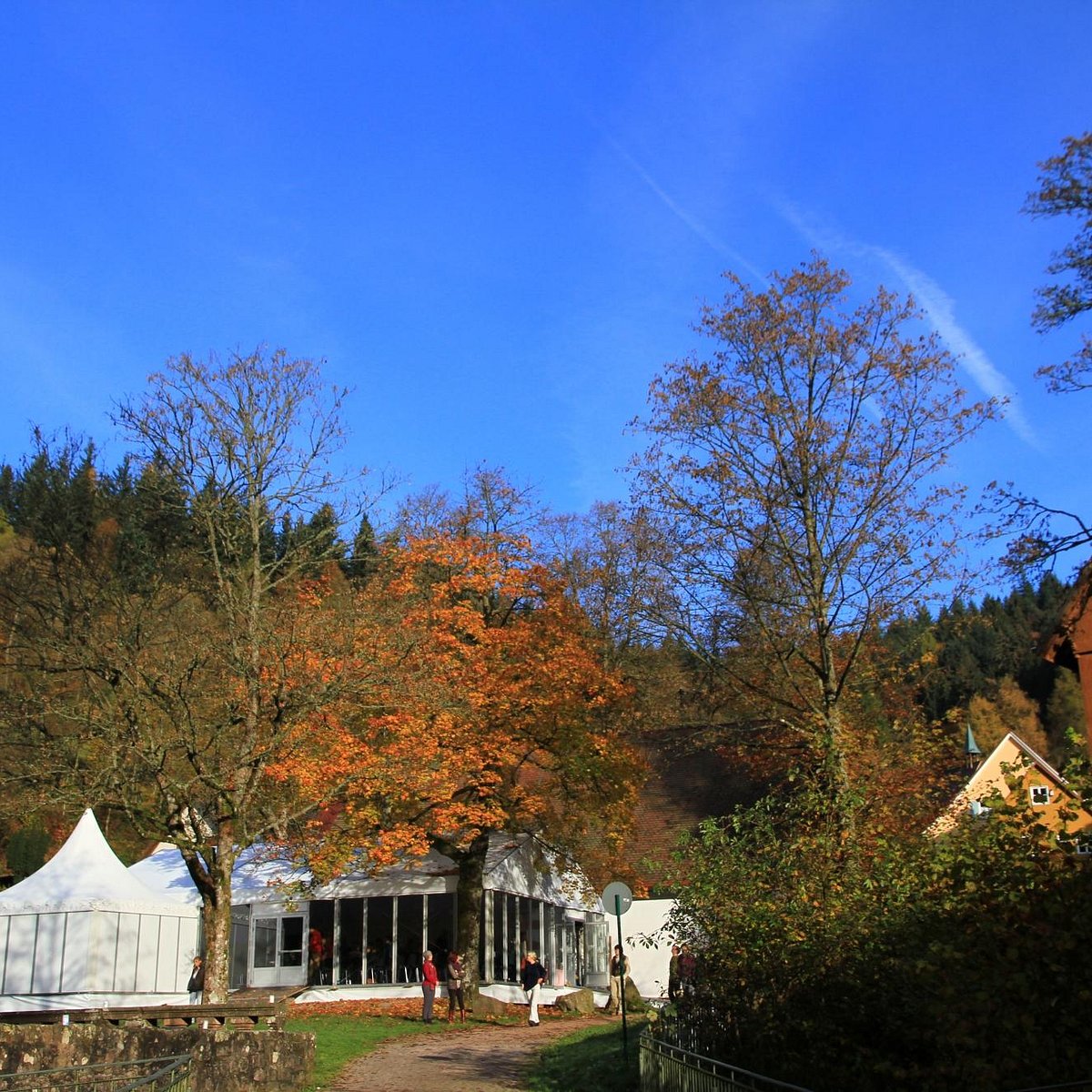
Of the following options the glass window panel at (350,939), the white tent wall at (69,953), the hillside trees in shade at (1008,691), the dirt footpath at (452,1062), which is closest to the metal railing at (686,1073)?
the dirt footpath at (452,1062)

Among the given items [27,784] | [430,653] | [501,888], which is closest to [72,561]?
[27,784]

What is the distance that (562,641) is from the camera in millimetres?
30797

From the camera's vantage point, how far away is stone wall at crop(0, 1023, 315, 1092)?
14773 millimetres

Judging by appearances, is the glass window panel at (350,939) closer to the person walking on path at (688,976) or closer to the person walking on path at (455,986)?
the person walking on path at (455,986)

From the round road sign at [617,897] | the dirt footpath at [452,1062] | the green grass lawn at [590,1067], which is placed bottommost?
the dirt footpath at [452,1062]

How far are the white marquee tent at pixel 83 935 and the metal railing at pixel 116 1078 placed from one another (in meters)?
10.4

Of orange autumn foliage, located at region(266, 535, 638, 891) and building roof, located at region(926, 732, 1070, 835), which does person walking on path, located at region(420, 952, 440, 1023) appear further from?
building roof, located at region(926, 732, 1070, 835)

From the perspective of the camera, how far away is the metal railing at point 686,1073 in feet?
30.7

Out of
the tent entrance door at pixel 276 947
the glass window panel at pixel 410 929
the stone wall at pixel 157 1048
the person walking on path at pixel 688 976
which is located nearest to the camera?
the person walking on path at pixel 688 976

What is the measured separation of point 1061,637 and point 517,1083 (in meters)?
10.1

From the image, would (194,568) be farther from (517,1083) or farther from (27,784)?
(517,1083)

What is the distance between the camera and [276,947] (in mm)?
31203

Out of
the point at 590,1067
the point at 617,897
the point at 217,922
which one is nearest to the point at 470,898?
the point at 217,922

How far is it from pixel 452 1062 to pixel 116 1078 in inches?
361
